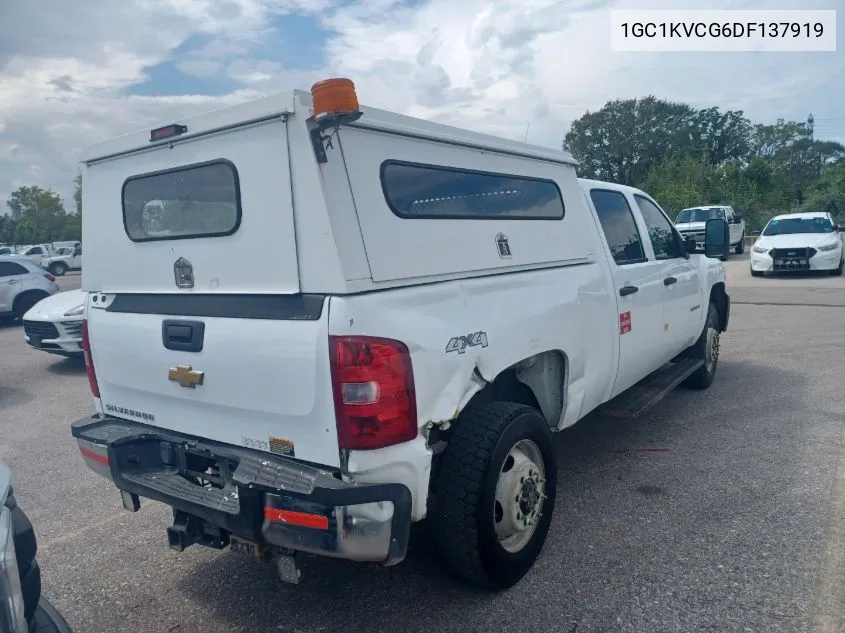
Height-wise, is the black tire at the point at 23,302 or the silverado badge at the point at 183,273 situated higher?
the silverado badge at the point at 183,273

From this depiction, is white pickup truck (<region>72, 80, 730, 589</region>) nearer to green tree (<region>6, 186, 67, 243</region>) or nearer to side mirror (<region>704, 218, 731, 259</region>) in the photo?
side mirror (<region>704, 218, 731, 259</region>)

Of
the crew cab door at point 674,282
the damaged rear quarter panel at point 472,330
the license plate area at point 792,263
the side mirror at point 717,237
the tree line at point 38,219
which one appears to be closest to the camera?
the damaged rear quarter panel at point 472,330

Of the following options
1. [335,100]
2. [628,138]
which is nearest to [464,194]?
[335,100]

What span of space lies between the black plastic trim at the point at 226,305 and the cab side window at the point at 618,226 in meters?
2.56

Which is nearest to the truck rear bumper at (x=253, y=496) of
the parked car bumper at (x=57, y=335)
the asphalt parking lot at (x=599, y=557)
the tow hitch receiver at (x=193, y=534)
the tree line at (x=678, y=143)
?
the tow hitch receiver at (x=193, y=534)

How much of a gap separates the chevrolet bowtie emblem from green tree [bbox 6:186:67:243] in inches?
2451

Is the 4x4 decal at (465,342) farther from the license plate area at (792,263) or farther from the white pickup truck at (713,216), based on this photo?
the white pickup truck at (713,216)

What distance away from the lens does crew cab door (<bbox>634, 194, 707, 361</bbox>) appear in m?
5.18

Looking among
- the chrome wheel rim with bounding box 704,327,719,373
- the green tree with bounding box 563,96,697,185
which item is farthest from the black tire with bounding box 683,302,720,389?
the green tree with bounding box 563,96,697,185

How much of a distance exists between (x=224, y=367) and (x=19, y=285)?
537 inches

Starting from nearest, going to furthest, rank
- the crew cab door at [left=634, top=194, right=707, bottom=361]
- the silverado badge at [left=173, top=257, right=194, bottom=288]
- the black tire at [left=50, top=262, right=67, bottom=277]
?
the silverado badge at [left=173, top=257, right=194, bottom=288], the crew cab door at [left=634, top=194, right=707, bottom=361], the black tire at [left=50, top=262, right=67, bottom=277]

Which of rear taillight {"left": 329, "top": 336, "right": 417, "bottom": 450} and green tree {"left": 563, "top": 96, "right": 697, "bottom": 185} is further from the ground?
green tree {"left": 563, "top": 96, "right": 697, "bottom": 185}

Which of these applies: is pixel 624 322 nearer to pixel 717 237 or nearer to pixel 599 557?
pixel 599 557

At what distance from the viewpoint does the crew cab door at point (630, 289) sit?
14.4 feet
